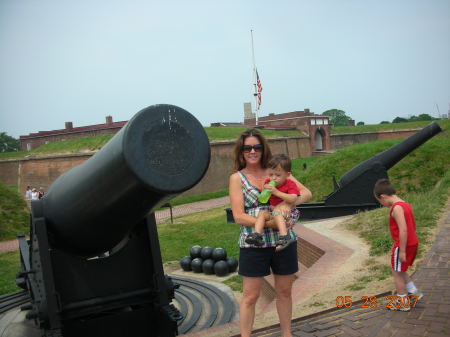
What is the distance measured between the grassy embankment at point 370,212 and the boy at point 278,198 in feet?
6.15

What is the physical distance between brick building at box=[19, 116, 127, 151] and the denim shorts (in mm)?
28324

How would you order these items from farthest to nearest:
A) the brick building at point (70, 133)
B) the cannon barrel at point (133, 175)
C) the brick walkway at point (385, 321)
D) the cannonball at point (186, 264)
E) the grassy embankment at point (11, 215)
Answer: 1. the brick building at point (70, 133)
2. the grassy embankment at point (11, 215)
3. the cannonball at point (186, 264)
4. the brick walkway at point (385, 321)
5. the cannon barrel at point (133, 175)

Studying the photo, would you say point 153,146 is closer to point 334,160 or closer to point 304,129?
point 334,160

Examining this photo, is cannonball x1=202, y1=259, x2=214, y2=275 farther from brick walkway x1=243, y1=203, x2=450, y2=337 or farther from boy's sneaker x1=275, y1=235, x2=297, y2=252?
boy's sneaker x1=275, y1=235, x2=297, y2=252

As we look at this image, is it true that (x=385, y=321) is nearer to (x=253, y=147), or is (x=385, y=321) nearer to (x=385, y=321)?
(x=385, y=321)

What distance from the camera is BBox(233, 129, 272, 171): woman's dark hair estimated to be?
2477 mm

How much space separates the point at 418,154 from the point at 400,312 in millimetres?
10031

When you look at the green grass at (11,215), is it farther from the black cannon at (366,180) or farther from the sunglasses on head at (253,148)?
the sunglasses on head at (253,148)

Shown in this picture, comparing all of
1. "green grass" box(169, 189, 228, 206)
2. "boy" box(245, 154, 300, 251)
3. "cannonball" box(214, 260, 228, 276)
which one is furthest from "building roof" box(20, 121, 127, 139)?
"boy" box(245, 154, 300, 251)

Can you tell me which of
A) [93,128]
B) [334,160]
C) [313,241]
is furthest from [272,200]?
[93,128]

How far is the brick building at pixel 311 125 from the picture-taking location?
35.6m

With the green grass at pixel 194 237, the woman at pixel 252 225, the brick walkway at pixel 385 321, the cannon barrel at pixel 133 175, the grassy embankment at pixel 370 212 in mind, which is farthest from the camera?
the green grass at pixel 194 237

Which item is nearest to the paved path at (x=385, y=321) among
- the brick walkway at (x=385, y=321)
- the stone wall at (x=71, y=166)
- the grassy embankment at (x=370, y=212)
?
the brick walkway at (x=385, y=321)

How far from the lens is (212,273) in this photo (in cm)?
611
